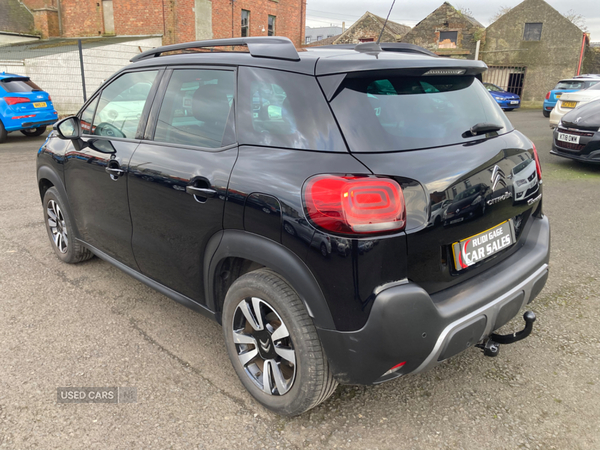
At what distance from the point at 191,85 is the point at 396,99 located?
4.00ft

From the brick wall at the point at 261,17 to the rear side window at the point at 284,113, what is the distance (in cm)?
2705

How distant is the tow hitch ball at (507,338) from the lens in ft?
7.66

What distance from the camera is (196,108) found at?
8.70 feet

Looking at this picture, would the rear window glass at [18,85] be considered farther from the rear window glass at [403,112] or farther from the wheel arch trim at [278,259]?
the rear window glass at [403,112]

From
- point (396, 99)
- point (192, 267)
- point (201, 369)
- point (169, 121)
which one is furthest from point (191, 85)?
point (201, 369)

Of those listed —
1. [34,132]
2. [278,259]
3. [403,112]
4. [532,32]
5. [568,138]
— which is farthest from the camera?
[532,32]

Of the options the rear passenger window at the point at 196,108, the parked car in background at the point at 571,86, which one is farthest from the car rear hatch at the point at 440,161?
the parked car in background at the point at 571,86

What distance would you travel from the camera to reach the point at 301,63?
7.11 feet

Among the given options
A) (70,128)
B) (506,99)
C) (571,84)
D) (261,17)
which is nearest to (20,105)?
(70,128)

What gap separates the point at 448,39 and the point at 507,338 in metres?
34.4

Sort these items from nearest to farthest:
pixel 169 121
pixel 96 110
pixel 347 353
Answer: pixel 347 353, pixel 169 121, pixel 96 110

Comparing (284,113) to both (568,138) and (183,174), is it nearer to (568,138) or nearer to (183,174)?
(183,174)

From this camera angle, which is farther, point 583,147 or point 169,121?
point 583,147

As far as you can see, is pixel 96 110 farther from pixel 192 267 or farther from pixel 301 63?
pixel 301 63
